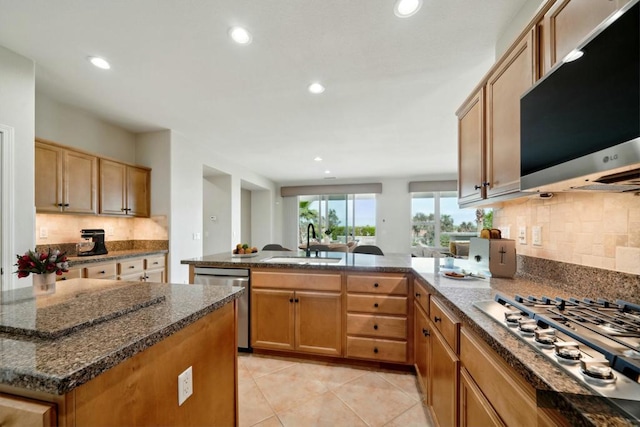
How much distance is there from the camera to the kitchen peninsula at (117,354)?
58 centimetres

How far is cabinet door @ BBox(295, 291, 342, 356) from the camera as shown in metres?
2.26

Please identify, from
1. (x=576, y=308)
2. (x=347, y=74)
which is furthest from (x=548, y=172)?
(x=347, y=74)

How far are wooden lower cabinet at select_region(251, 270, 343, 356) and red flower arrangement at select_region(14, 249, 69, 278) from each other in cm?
148

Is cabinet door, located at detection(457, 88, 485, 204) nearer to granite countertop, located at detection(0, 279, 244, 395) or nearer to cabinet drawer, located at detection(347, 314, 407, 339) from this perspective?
cabinet drawer, located at detection(347, 314, 407, 339)

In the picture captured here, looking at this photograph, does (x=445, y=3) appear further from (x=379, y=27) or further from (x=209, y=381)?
(x=209, y=381)

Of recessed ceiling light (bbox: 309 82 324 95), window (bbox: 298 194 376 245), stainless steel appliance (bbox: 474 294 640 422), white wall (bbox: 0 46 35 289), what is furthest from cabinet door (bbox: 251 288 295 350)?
window (bbox: 298 194 376 245)

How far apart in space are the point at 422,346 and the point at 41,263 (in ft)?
6.83

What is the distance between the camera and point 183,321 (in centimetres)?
91

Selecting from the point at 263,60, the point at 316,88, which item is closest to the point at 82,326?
the point at 263,60

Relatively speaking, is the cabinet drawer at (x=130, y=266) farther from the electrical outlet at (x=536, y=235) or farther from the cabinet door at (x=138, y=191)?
the electrical outlet at (x=536, y=235)

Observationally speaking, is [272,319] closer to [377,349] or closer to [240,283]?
[240,283]

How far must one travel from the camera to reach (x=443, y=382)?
135cm

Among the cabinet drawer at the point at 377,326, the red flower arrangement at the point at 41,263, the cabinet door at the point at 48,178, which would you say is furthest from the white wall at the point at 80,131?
the cabinet drawer at the point at 377,326

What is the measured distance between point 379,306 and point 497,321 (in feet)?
4.34
